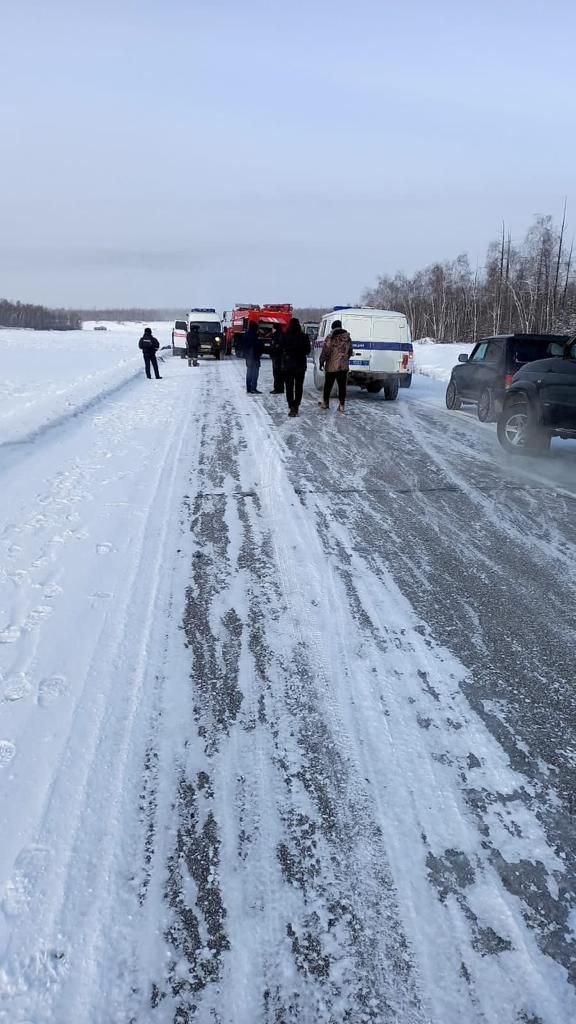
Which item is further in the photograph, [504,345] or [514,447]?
[504,345]

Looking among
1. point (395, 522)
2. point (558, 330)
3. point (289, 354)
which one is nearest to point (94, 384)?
point (289, 354)

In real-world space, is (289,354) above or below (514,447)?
above

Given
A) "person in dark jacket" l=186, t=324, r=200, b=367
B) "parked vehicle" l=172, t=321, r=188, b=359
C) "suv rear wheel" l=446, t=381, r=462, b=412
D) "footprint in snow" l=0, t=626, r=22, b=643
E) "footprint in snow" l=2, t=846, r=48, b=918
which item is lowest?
"footprint in snow" l=2, t=846, r=48, b=918

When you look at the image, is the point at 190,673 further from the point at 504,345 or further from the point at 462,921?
the point at 504,345

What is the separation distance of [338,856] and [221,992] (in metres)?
0.55

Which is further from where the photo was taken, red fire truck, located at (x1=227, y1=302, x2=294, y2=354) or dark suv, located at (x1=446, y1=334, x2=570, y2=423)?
red fire truck, located at (x1=227, y1=302, x2=294, y2=354)

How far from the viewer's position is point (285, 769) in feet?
7.73

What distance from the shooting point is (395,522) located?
17.4ft

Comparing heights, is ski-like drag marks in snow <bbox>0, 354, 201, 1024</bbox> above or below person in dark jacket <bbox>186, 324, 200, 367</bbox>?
below

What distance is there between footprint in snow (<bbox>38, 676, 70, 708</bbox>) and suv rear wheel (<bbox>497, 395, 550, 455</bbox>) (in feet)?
21.6

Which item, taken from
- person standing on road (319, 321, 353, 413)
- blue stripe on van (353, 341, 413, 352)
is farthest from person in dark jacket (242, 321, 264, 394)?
person standing on road (319, 321, 353, 413)

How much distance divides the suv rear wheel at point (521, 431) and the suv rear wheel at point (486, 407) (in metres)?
3.03

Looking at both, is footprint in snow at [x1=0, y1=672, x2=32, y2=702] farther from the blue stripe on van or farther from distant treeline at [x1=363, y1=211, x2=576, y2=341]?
distant treeline at [x1=363, y1=211, x2=576, y2=341]

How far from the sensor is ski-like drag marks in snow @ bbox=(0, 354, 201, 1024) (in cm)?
166
